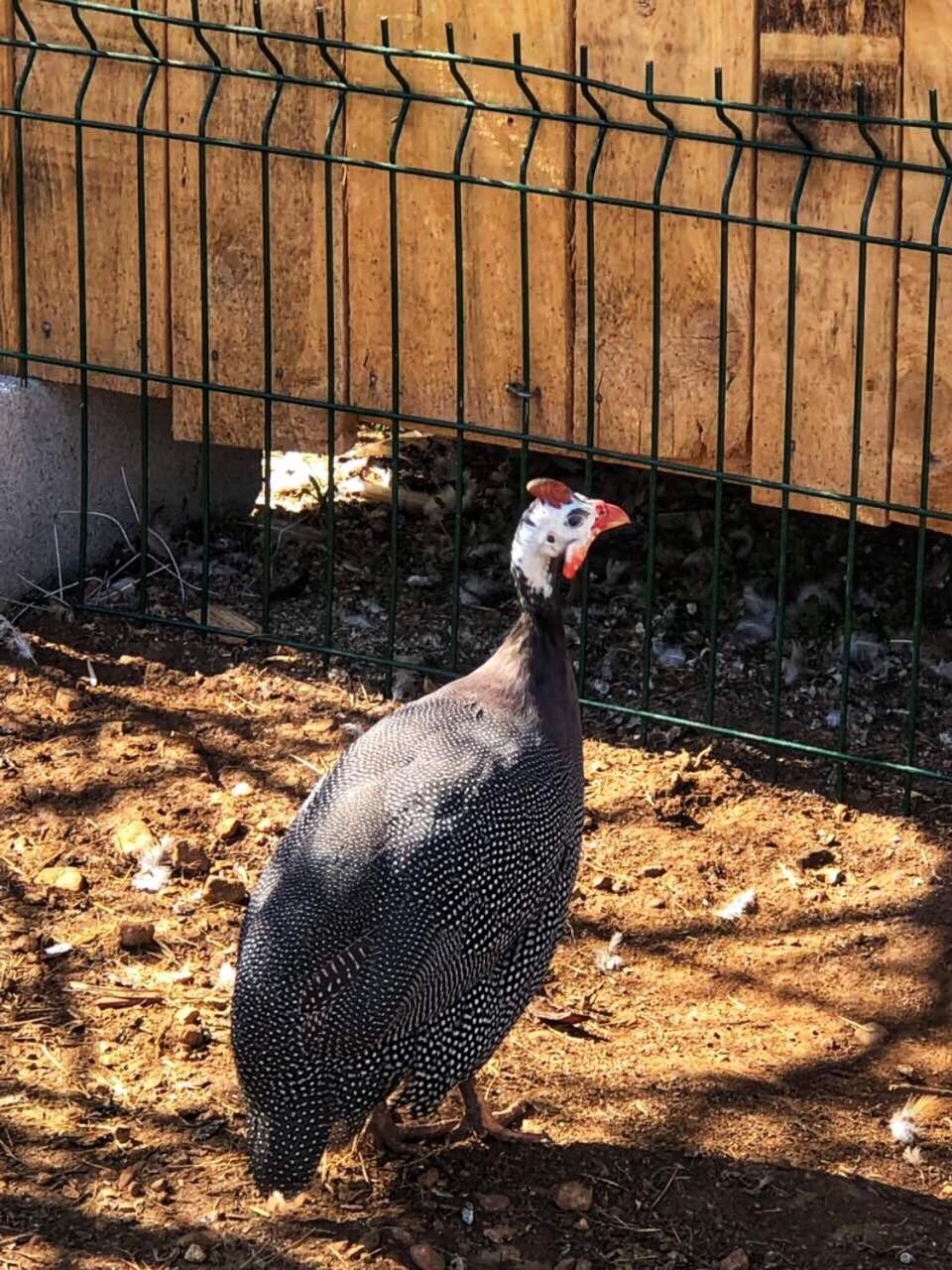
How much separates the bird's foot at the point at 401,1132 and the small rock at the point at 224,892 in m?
0.86

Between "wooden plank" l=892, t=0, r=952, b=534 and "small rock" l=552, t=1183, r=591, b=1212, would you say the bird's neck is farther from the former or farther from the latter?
"wooden plank" l=892, t=0, r=952, b=534

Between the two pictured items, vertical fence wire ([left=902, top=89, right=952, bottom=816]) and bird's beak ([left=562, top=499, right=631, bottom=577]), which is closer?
bird's beak ([left=562, top=499, right=631, bottom=577])

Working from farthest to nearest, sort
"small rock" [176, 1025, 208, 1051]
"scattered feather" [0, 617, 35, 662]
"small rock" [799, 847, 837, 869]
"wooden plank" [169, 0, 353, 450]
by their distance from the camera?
"scattered feather" [0, 617, 35, 662], "wooden plank" [169, 0, 353, 450], "small rock" [799, 847, 837, 869], "small rock" [176, 1025, 208, 1051]

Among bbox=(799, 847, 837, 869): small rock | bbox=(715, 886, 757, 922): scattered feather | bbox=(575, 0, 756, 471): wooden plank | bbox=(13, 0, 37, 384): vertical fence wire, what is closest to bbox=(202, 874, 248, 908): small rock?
bbox=(715, 886, 757, 922): scattered feather

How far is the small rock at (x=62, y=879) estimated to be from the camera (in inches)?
183

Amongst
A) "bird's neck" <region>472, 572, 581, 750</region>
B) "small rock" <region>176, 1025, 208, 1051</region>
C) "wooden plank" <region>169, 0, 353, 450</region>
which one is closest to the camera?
"bird's neck" <region>472, 572, 581, 750</region>

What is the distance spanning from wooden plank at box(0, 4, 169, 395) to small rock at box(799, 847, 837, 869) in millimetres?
2088

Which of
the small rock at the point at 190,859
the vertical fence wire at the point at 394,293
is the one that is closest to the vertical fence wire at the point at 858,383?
the vertical fence wire at the point at 394,293

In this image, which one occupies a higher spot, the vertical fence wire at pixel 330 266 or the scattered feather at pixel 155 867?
the vertical fence wire at pixel 330 266

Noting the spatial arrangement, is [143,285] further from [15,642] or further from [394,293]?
[15,642]

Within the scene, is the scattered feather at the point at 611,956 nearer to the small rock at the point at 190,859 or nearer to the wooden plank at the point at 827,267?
the small rock at the point at 190,859

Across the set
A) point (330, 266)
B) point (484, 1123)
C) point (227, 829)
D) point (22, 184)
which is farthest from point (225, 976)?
point (22, 184)

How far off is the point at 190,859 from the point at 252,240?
5.28 ft

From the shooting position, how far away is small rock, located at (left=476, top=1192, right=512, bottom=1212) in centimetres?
367
